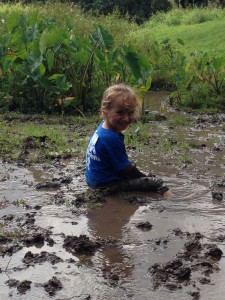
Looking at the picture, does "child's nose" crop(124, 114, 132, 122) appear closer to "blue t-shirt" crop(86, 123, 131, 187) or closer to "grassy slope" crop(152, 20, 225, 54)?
"blue t-shirt" crop(86, 123, 131, 187)

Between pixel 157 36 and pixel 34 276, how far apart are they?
18.2 meters

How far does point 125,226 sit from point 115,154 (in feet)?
2.91

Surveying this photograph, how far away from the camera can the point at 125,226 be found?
4.05 m

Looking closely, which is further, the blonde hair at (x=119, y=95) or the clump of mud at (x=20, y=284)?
the blonde hair at (x=119, y=95)

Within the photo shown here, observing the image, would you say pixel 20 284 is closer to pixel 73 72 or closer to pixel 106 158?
pixel 106 158

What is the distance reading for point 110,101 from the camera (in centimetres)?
479

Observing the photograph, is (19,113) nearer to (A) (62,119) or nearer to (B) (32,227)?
(A) (62,119)

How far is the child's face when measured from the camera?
15.6 ft

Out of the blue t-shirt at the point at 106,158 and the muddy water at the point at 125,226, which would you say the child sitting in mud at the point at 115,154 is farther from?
the muddy water at the point at 125,226

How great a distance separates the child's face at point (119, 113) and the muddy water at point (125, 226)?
0.59m

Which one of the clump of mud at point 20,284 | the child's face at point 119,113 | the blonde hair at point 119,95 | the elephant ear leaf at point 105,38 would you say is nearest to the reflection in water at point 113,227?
the clump of mud at point 20,284

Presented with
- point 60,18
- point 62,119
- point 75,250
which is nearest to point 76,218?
point 75,250

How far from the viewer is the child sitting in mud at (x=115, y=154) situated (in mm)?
4777

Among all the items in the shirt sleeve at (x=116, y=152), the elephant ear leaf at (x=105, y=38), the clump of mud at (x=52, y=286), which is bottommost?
the clump of mud at (x=52, y=286)
